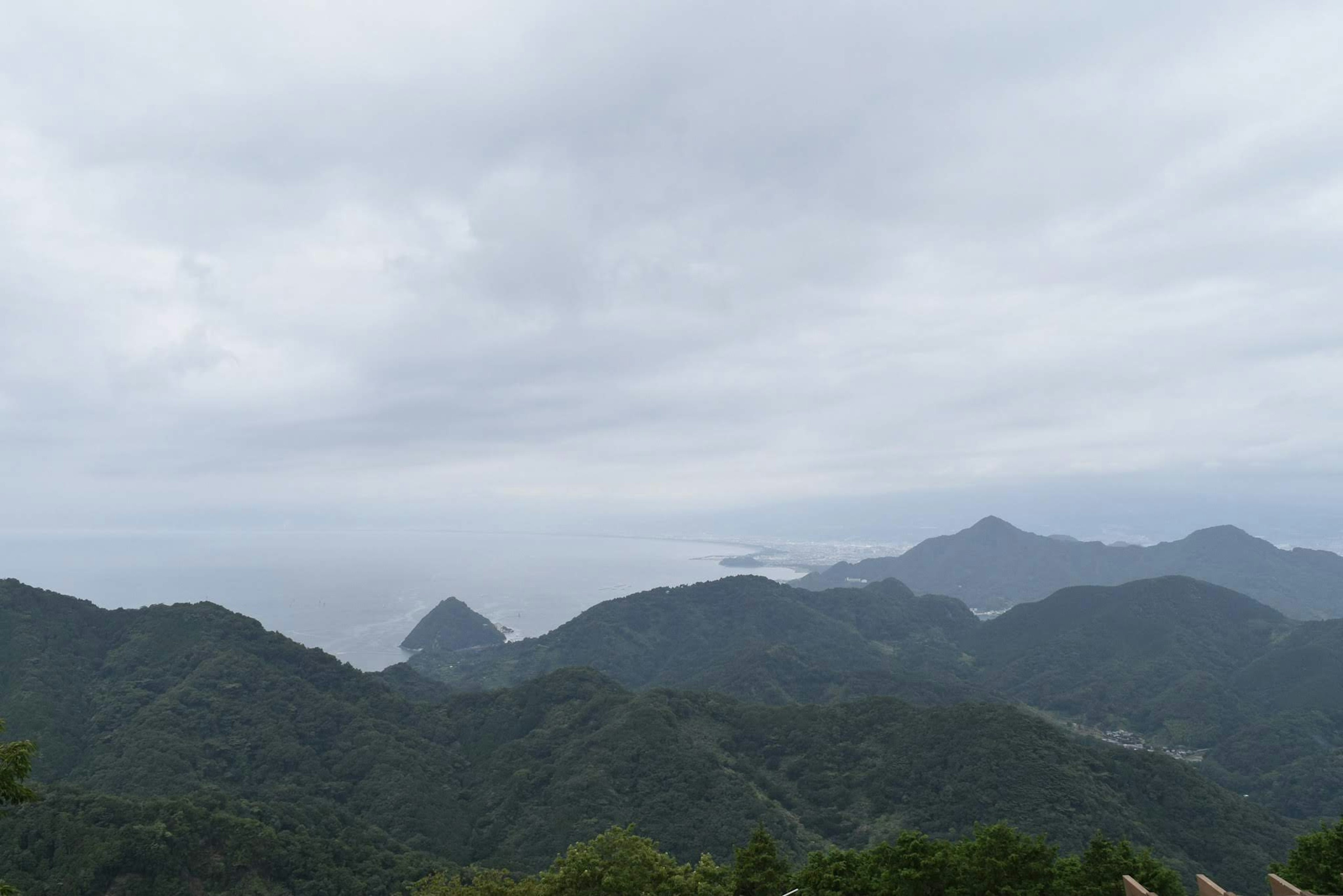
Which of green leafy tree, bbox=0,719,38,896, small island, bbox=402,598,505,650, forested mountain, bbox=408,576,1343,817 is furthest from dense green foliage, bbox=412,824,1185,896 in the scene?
small island, bbox=402,598,505,650

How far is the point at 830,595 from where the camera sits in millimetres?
171750

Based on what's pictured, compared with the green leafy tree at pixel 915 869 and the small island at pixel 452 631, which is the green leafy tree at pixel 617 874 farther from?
the small island at pixel 452 631

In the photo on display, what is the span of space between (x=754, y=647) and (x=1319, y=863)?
11009 cm

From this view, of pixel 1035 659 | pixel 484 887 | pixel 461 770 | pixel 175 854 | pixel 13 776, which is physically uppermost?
pixel 13 776

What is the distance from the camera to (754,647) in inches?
5290

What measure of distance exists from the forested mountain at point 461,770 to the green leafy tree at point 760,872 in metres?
27.6

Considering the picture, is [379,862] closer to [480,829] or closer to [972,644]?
[480,829]

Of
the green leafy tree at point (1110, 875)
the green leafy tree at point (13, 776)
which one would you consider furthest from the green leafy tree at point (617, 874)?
the green leafy tree at point (13, 776)

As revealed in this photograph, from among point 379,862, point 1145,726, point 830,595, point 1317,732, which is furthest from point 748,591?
point 379,862

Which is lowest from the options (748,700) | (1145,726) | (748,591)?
(1145,726)

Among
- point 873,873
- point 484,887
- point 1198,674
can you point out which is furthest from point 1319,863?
point 1198,674

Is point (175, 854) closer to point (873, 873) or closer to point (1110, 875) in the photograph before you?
point (873, 873)

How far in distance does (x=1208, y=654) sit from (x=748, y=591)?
88238 mm

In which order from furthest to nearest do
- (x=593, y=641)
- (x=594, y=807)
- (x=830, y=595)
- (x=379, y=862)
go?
(x=830, y=595), (x=593, y=641), (x=594, y=807), (x=379, y=862)
